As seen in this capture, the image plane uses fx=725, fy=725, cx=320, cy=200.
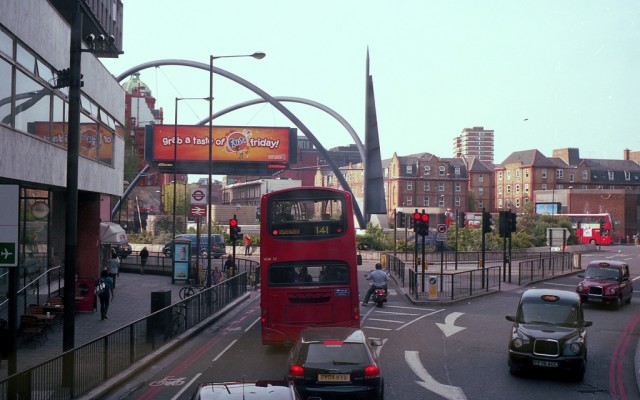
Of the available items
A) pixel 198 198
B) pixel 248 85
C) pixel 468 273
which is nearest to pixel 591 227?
pixel 248 85

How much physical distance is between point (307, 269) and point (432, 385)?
4.54 meters

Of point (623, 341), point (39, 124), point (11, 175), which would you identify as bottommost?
point (623, 341)

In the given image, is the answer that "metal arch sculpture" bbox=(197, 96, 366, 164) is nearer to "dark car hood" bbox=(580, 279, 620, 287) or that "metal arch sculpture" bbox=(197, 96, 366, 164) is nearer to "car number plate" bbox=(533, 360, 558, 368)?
"dark car hood" bbox=(580, 279, 620, 287)

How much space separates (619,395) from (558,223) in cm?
6943

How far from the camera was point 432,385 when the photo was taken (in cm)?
1463

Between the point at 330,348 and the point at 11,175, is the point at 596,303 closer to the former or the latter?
the point at 330,348

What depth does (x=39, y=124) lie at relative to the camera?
66.3ft

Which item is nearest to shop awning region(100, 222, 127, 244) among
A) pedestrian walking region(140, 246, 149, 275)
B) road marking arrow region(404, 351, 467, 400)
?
pedestrian walking region(140, 246, 149, 275)

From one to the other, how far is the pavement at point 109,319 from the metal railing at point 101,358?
6.38 feet

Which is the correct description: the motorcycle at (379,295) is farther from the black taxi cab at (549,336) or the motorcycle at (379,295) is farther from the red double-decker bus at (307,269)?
the black taxi cab at (549,336)

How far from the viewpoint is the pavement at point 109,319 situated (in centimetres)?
1756

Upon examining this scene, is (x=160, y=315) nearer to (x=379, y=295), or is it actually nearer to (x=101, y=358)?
(x=101, y=358)

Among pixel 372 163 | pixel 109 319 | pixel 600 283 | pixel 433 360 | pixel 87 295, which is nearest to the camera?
pixel 433 360

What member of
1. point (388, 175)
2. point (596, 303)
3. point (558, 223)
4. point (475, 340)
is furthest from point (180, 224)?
point (475, 340)
